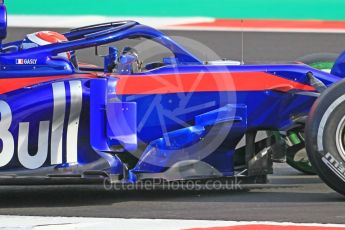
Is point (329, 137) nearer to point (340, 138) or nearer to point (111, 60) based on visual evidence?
point (340, 138)

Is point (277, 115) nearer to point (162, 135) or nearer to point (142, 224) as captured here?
point (162, 135)

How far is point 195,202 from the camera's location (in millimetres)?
5648

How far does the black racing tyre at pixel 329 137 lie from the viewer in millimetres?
5363

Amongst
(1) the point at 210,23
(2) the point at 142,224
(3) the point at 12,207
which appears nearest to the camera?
(2) the point at 142,224

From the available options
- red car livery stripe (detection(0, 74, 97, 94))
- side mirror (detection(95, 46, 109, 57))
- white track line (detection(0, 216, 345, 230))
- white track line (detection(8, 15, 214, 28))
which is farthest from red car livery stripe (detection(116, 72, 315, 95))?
white track line (detection(8, 15, 214, 28))

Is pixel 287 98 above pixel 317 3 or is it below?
below

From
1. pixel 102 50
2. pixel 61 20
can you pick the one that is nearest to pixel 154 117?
pixel 102 50

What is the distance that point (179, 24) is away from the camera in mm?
15570

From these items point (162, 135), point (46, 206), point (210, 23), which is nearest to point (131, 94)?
point (162, 135)

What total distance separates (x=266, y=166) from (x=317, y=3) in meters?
10.5

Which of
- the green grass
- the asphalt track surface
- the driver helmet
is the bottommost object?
the asphalt track surface

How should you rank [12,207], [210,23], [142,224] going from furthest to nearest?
[210,23]
[12,207]
[142,224]

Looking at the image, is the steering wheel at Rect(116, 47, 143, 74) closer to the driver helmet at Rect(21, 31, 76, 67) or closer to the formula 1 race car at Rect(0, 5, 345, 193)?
the formula 1 race car at Rect(0, 5, 345, 193)

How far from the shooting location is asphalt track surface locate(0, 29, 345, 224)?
5.17 metres
